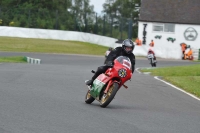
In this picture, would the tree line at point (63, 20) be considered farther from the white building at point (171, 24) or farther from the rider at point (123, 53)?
the rider at point (123, 53)

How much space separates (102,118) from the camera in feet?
35.0

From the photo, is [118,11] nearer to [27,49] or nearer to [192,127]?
[27,49]

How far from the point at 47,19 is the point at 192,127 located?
48.7 metres

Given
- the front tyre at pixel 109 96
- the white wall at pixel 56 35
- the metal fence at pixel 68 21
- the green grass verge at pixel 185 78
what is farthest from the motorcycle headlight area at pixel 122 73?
the metal fence at pixel 68 21

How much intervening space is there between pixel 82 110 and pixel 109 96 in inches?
38.5

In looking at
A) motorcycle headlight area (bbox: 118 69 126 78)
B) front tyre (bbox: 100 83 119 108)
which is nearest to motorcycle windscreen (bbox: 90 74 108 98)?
front tyre (bbox: 100 83 119 108)

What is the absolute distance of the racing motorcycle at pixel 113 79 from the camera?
41.0ft

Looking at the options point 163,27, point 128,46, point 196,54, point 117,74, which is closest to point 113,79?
point 117,74

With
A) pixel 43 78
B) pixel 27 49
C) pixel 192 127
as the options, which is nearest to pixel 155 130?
pixel 192 127

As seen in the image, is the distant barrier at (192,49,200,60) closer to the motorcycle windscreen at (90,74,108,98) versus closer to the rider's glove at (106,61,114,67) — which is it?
the motorcycle windscreen at (90,74,108,98)

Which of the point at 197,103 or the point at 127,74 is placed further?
the point at 197,103

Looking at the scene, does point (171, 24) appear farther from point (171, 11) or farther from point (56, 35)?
point (56, 35)

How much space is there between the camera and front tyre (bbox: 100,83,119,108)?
12.4 meters

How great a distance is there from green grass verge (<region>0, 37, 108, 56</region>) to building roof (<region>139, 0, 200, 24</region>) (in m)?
5.96
